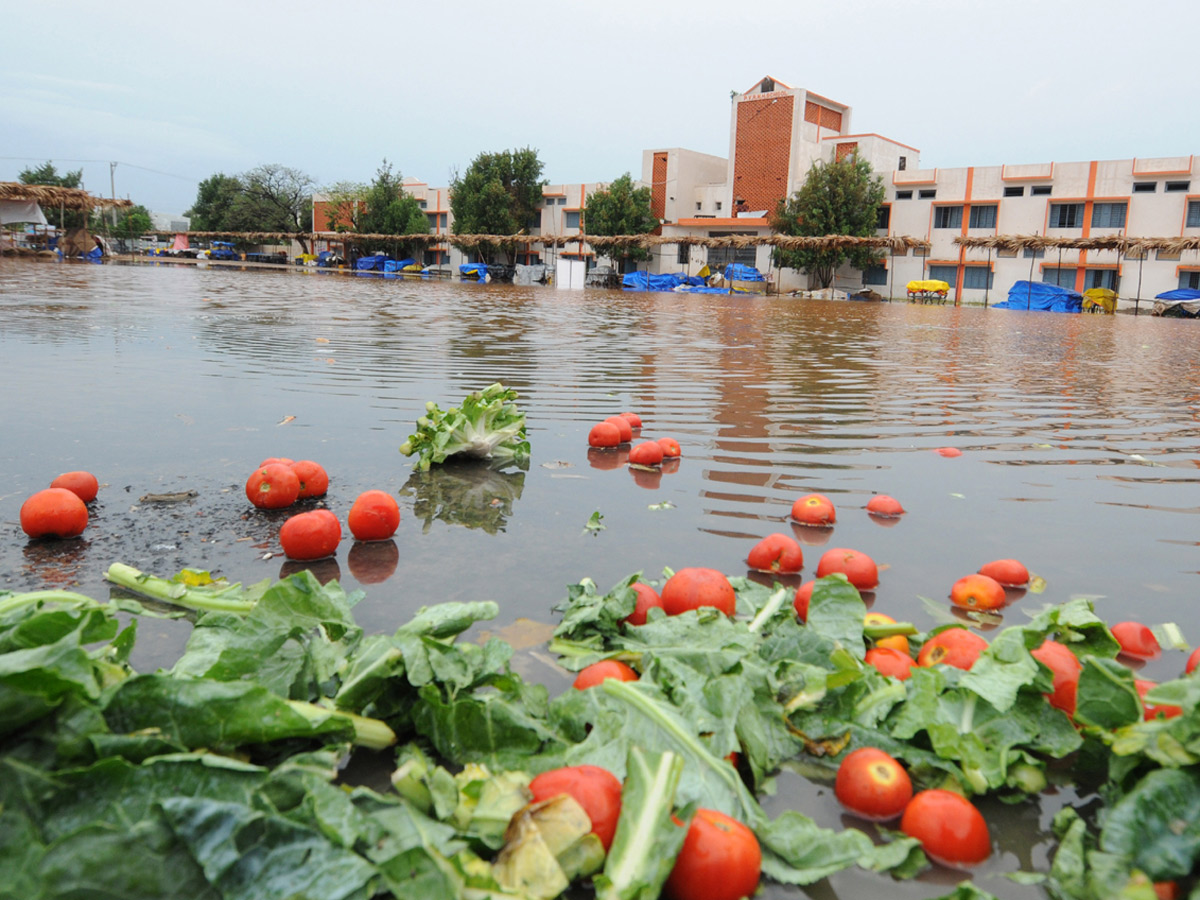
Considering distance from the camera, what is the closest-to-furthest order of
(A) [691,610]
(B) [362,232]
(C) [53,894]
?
(C) [53,894] → (A) [691,610] → (B) [362,232]

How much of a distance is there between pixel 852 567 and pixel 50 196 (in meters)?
49.6

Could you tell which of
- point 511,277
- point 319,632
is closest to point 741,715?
point 319,632

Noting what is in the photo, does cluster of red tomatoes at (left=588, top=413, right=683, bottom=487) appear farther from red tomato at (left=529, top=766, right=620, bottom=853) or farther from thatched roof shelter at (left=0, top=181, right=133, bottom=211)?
thatched roof shelter at (left=0, top=181, right=133, bottom=211)

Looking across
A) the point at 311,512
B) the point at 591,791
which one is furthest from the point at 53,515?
the point at 591,791

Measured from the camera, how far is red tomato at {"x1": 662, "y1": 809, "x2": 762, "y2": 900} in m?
1.40

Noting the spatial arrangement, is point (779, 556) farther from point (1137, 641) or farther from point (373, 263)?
point (373, 263)

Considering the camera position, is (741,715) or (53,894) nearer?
(53,894)

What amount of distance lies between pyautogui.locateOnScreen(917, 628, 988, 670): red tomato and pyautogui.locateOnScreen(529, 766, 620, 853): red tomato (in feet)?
3.38

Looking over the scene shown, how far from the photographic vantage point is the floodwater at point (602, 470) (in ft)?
9.73

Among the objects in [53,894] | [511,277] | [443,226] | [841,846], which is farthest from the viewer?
[443,226]

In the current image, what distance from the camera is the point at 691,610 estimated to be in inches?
92.1

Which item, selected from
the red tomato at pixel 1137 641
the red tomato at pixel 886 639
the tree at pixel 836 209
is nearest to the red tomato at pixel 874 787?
the red tomato at pixel 886 639

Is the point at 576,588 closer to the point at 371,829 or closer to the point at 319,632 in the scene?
the point at 319,632

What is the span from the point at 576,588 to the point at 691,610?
445 mm
